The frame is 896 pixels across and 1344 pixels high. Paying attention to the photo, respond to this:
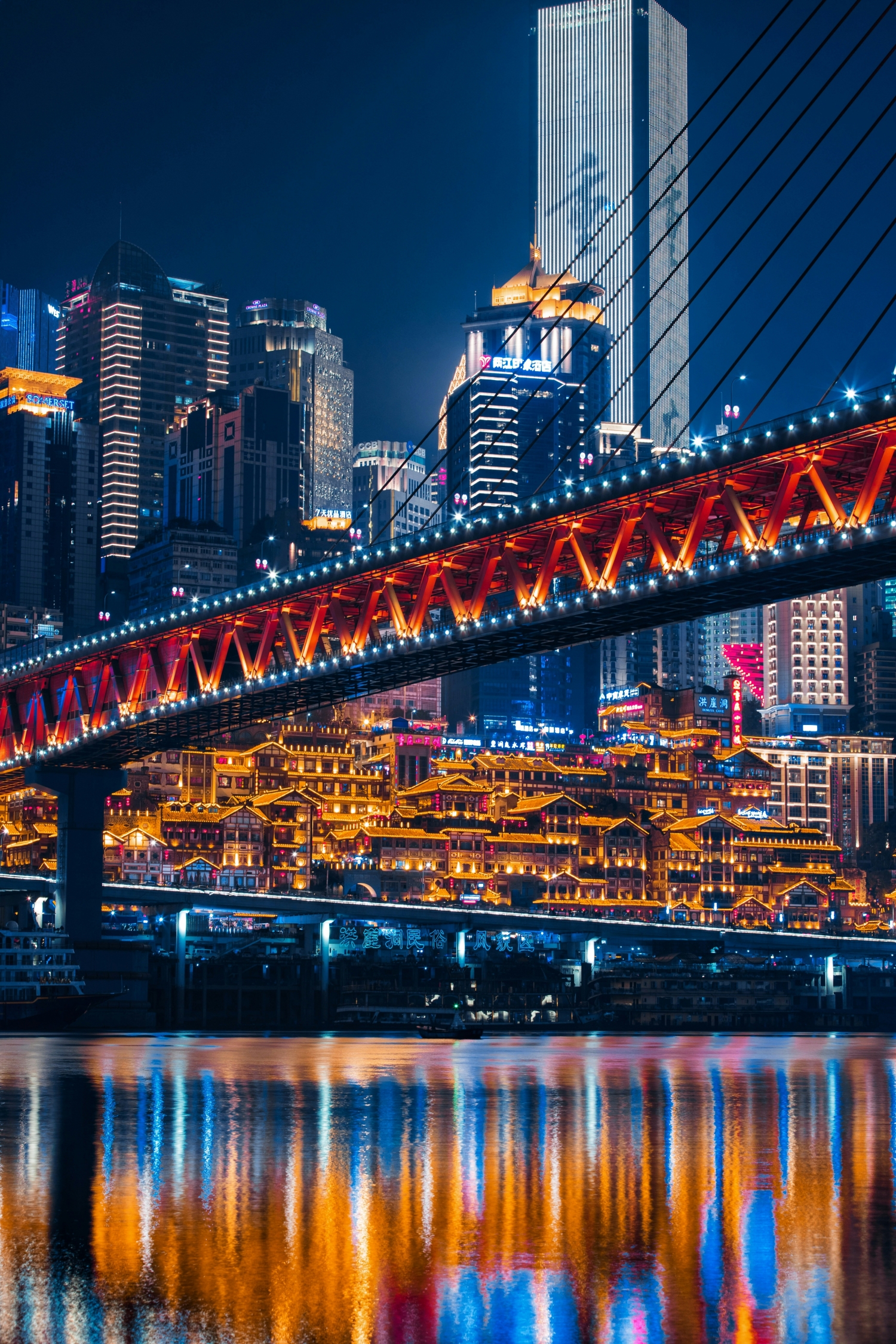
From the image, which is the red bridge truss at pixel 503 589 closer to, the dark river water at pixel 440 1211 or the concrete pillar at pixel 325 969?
the dark river water at pixel 440 1211

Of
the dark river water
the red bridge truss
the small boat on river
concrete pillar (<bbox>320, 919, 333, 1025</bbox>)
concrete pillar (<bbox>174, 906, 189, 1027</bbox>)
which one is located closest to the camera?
the dark river water

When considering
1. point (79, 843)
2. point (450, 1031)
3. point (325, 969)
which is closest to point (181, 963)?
point (325, 969)

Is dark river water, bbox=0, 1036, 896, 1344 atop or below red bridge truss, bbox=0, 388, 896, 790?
below

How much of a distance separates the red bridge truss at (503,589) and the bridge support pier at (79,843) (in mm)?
2111

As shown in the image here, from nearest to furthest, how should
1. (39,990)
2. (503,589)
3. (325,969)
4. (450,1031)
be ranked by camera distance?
(503,589) → (39,990) → (450,1031) → (325,969)

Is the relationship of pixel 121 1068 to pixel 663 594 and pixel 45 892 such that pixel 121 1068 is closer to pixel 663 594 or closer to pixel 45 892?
pixel 663 594

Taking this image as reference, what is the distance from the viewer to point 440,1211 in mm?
33125

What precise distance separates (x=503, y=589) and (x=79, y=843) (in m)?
34.7

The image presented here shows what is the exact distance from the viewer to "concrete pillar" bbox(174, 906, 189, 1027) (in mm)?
114062

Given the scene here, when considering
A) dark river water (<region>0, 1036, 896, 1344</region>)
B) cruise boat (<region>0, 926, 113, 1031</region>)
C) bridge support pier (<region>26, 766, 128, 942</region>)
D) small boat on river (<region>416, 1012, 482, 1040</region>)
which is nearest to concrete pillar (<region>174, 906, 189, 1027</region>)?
bridge support pier (<region>26, 766, 128, 942</region>)

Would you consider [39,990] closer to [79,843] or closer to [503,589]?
[79,843]

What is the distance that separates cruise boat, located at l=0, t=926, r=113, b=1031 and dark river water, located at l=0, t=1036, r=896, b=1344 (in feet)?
112

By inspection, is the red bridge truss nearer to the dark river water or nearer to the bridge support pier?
the bridge support pier

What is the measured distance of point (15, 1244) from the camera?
2906 centimetres
